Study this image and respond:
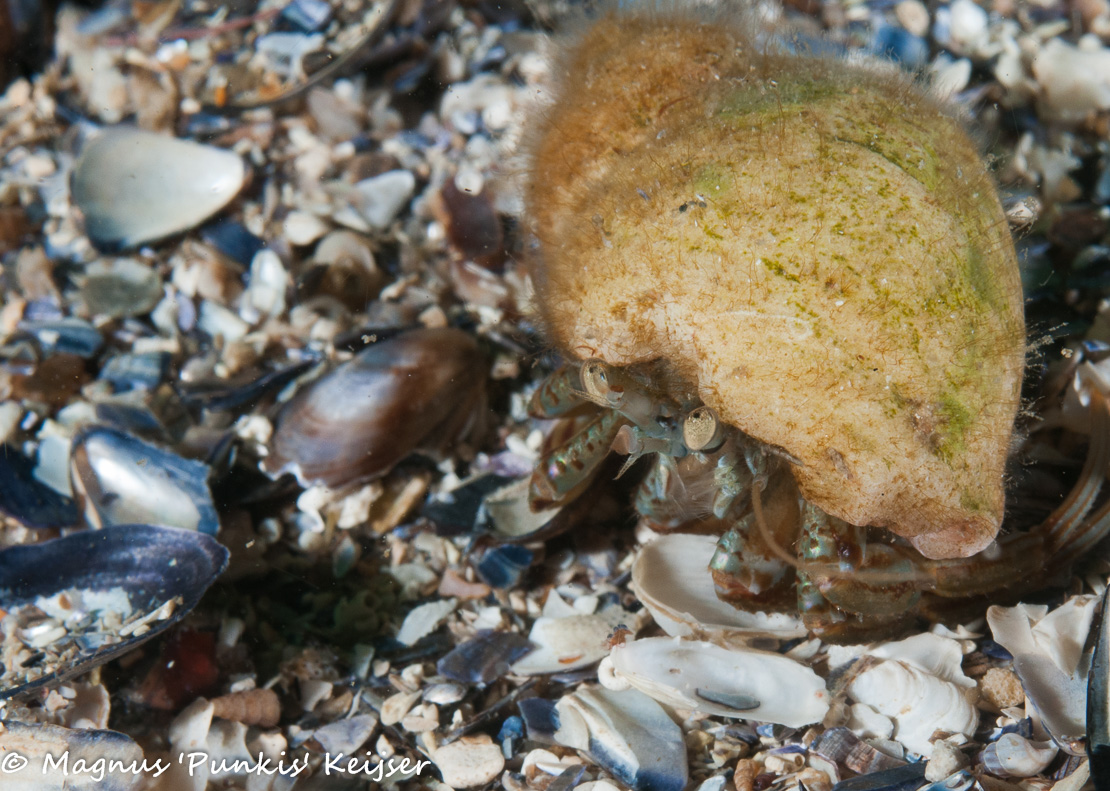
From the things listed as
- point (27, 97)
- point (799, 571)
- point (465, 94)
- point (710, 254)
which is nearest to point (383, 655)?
point (799, 571)

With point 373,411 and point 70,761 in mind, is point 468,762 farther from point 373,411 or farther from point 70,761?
point 373,411

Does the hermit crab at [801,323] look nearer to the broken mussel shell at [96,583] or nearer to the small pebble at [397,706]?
the small pebble at [397,706]

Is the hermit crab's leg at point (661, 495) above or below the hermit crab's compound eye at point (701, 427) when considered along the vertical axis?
below

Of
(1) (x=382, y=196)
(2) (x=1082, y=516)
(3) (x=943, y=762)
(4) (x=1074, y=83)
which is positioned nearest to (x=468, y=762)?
(3) (x=943, y=762)

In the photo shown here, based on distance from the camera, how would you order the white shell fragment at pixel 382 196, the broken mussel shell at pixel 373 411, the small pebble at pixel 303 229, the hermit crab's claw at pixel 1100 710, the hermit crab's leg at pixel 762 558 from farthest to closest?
the white shell fragment at pixel 382 196
the small pebble at pixel 303 229
the broken mussel shell at pixel 373 411
the hermit crab's leg at pixel 762 558
the hermit crab's claw at pixel 1100 710

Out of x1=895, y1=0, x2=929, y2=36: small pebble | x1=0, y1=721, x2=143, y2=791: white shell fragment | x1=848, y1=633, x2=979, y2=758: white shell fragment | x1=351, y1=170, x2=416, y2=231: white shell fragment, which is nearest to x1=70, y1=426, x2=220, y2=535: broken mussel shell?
x1=0, y1=721, x2=143, y2=791: white shell fragment

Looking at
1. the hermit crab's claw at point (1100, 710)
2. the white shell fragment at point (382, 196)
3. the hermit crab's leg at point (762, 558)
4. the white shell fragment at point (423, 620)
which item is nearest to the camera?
the hermit crab's claw at point (1100, 710)

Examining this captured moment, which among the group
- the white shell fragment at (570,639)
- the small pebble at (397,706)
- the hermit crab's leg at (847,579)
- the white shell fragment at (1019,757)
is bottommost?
the small pebble at (397,706)

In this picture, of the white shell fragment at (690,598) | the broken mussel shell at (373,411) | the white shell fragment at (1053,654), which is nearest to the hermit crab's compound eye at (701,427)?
the white shell fragment at (690,598)
